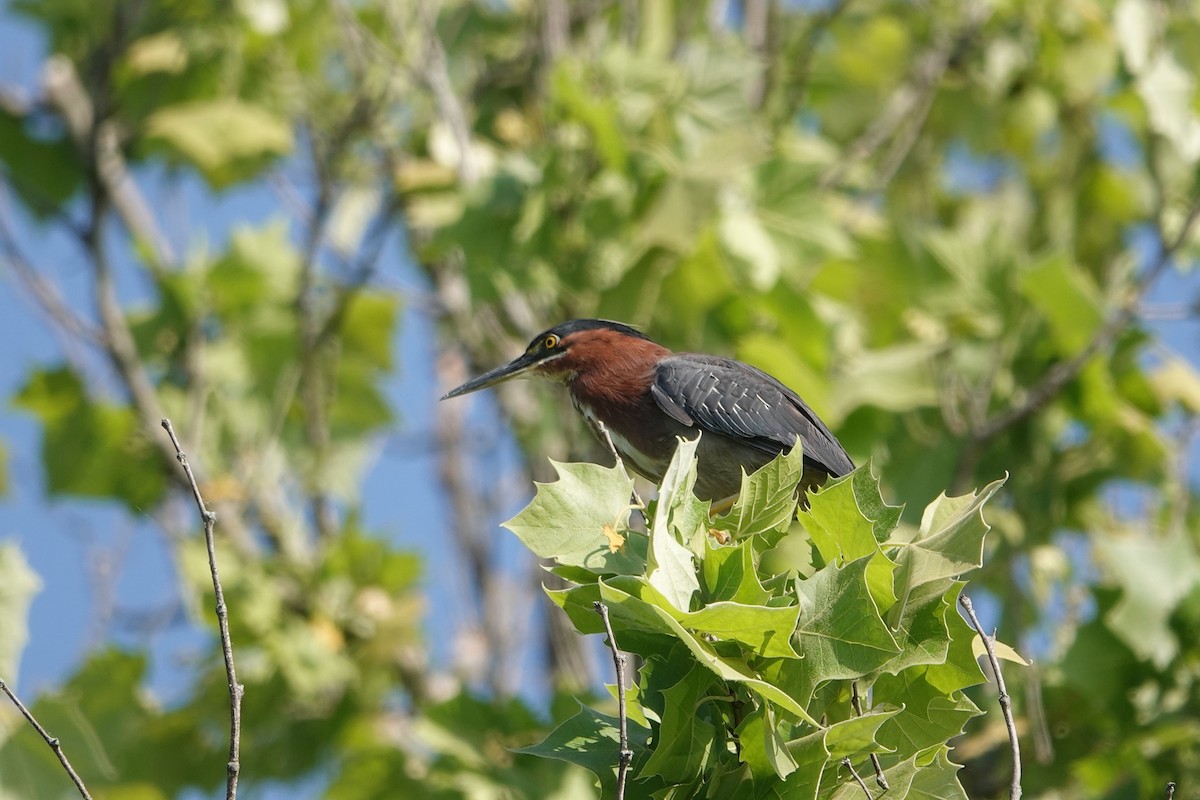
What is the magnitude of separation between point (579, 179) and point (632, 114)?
34 cm

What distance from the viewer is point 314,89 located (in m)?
7.43

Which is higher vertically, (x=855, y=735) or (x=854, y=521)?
(x=854, y=521)

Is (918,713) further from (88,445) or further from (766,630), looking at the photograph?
(88,445)

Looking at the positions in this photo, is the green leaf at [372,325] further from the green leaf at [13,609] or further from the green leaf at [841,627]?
the green leaf at [841,627]

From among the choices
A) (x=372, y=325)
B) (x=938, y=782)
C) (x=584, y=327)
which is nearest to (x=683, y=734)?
(x=938, y=782)

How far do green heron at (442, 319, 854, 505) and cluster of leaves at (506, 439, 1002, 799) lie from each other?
1.60 m

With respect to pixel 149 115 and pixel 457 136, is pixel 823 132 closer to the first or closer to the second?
pixel 457 136

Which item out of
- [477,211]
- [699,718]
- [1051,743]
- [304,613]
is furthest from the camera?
[304,613]

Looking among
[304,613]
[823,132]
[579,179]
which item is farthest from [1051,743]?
[823,132]

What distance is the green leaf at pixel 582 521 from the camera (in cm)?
273

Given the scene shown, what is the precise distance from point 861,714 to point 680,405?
1939 mm

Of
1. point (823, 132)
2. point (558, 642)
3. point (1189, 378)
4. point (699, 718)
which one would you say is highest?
point (699, 718)

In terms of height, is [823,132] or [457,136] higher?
[457,136]

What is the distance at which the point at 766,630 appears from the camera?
252 centimetres
